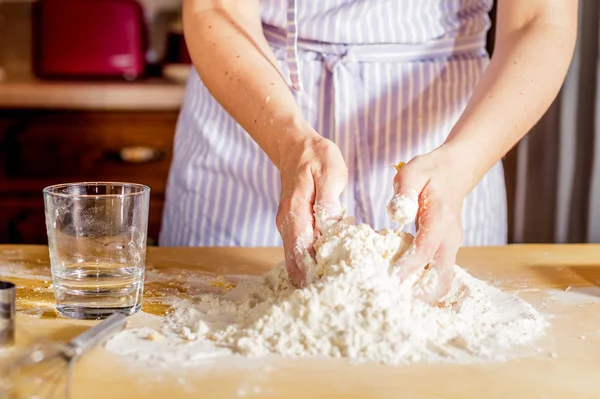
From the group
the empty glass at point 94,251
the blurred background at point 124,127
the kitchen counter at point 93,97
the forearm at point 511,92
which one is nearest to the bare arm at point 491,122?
the forearm at point 511,92

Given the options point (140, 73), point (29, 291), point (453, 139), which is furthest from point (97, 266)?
point (140, 73)

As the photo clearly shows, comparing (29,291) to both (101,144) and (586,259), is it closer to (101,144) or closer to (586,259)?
(586,259)

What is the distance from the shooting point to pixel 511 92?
3.33 ft

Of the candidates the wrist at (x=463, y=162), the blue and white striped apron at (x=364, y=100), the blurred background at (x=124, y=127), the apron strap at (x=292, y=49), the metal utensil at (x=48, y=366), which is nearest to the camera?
the metal utensil at (x=48, y=366)

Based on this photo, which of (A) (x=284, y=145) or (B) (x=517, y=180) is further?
(B) (x=517, y=180)

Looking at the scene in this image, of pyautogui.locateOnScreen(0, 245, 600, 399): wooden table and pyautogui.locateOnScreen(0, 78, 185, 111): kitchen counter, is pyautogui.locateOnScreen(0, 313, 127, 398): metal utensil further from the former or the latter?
pyautogui.locateOnScreen(0, 78, 185, 111): kitchen counter

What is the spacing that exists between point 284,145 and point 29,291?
318 millimetres

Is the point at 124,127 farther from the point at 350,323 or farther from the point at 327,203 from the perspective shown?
the point at 350,323

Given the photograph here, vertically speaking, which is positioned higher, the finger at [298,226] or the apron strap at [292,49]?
the apron strap at [292,49]

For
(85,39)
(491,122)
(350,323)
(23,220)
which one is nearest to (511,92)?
(491,122)

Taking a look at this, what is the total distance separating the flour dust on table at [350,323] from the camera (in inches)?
27.7

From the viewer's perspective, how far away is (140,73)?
2367mm

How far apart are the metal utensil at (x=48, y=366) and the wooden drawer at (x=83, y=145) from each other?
1.38 metres

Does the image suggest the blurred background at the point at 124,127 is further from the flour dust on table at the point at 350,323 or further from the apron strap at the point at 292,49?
the flour dust on table at the point at 350,323
